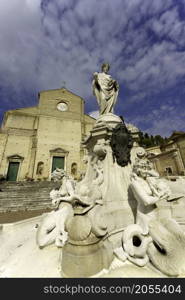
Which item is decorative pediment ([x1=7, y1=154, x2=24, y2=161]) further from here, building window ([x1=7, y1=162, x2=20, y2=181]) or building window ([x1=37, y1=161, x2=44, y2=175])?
building window ([x1=37, y1=161, x2=44, y2=175])

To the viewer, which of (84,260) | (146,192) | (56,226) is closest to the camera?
(84,260)

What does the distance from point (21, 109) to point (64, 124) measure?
7155mm

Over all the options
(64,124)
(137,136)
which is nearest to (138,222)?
(137,136)

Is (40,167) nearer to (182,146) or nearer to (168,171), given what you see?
(168,171)

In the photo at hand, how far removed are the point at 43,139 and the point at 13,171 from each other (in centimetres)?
601

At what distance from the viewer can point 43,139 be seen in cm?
2150

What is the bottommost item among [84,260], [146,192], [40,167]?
[84,260]

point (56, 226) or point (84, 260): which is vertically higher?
point (56, 226)

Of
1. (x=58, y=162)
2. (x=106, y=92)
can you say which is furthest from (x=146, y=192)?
(x=58, y=162)

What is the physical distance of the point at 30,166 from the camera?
20141 millimetres

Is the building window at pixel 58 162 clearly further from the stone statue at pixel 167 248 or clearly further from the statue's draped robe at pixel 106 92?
the stone statue at pixel 167 248

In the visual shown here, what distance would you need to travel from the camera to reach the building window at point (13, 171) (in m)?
19.5

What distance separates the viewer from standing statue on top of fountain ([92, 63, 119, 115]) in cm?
467

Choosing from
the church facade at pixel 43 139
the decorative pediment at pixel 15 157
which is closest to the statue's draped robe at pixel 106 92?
the church facade at pixel 43 139
